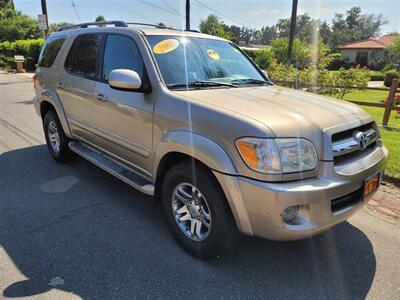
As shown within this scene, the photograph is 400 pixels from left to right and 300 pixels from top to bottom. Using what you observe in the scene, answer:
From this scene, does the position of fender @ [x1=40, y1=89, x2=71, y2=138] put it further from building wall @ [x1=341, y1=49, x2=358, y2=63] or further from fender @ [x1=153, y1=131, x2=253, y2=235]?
building wall @ [x1=341, y1=49, x2=358, y2=63]

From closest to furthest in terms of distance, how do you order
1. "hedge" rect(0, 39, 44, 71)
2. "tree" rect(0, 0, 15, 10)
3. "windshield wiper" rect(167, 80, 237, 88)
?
1. "windshield wiper" rect(167, 80, 237, 88)
2. "hedge" rect(0, 39, 44, 71)
3. "tree" rect(0, 0, 15, 10)

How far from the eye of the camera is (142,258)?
305cm

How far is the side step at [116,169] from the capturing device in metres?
3.45

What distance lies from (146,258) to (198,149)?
1084 mm

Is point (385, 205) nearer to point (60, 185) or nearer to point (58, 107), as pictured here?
point (60, 185)

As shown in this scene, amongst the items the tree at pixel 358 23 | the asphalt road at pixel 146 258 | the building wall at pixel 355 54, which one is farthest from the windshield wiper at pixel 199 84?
the tree at pixel 358 23

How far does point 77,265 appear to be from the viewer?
2.94 metres

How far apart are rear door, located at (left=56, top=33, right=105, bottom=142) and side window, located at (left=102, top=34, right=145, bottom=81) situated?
0.63 feet

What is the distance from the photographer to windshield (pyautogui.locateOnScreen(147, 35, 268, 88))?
342 centimetres

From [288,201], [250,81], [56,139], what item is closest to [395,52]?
[250,81]

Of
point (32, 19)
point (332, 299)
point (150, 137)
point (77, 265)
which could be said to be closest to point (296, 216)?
point (332, 299)

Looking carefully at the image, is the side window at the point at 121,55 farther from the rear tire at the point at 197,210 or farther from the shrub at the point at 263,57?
the shrub at the point at 263,57

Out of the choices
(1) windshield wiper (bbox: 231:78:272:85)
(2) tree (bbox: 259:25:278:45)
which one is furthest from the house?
(2) tree (bbox: 259:25:278:45)

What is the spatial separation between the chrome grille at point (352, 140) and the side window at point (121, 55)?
187 centimetres
